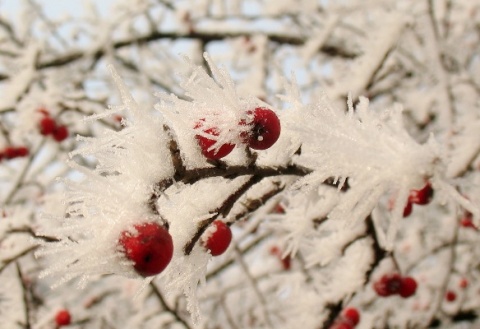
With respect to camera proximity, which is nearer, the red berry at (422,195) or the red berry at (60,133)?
the red berry at (422,195)

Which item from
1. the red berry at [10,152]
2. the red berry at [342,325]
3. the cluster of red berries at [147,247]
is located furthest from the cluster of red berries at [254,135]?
the red berry at [10,152]

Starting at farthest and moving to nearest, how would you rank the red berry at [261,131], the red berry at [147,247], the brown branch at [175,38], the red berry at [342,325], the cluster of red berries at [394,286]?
1. the brown branch at [175,38]
2. the red berry at [342,325]
3. the cluster of red berries at [394,286]
4. the red berry at [261,131]
5. the red berry at [147,247]

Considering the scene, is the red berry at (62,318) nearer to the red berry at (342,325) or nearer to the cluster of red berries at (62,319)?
the cluster of red berries at (62,319)

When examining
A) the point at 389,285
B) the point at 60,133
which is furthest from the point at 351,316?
the point at 60,133

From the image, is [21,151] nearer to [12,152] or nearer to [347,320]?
[12,152]

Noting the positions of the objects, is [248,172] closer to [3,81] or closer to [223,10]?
[3,81]

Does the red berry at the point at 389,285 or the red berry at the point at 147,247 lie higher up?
the red berry at the point at 147,247

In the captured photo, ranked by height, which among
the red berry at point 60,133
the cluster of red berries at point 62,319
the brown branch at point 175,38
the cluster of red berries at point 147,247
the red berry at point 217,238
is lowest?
the cluster of red berries at point 62,319
